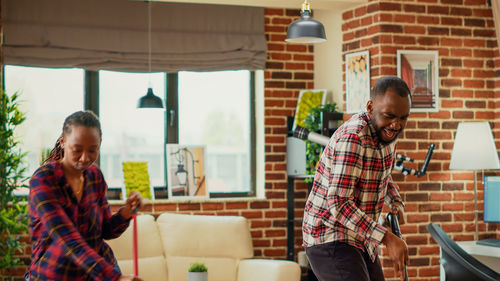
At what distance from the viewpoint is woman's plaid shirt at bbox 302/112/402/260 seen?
2.50m

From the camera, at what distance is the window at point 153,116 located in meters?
5.77

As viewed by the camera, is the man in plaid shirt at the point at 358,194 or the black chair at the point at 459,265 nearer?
the man in plaid shirt at the point at 358,194

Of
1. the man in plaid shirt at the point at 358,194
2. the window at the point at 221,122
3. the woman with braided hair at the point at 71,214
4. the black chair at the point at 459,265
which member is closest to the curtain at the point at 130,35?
the window at the point at 221,122

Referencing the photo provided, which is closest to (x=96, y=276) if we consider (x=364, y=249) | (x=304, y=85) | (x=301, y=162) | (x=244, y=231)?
(x=364, y=249)

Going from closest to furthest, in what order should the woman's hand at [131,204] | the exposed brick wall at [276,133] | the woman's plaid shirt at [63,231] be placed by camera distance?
the woman's plaid shirt at [63,231], the woman's hand at [131,204], the exposed brick wall at [276,133]

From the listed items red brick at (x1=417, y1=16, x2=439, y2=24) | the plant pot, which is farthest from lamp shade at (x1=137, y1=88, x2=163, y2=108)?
red brick at (x1=417, y1=16, x2=439, y2=24)

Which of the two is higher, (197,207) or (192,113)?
(192,113)

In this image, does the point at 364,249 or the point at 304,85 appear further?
the point at 304,85

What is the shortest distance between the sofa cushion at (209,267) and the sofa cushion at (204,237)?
4cm

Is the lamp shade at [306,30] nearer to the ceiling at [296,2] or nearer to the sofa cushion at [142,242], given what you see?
the ceiling at [296,2]

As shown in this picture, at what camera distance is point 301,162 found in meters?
5.86

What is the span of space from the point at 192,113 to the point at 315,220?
144 inches

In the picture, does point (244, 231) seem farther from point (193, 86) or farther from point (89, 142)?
point (89, 142)

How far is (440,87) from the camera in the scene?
5.27 metres
